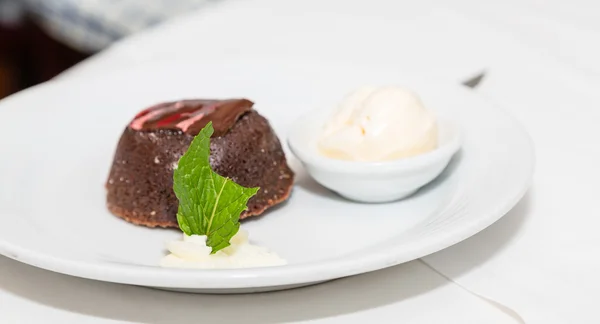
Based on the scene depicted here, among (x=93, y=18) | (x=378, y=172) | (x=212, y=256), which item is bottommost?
(x=93, y=18)

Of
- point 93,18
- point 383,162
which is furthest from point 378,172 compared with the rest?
point 93,18

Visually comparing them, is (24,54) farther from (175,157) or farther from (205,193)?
(205,193)

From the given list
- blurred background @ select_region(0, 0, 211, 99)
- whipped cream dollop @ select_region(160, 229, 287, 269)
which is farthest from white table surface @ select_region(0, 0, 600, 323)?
blurred background @ select_region(0, 0, 211, 99)

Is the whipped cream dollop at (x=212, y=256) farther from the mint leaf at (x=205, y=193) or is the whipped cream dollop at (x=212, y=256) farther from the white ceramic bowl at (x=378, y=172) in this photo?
the white ceramic bowl at (x=378, y=172)

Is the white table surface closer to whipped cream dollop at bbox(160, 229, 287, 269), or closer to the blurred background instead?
whipped cream dollop at bbox(160, 229, 287, 269)

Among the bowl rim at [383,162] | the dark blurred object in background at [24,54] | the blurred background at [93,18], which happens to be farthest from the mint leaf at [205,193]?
the dark blurred object in background at [24,54]

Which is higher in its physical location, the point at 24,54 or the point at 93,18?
the point at 93,18
